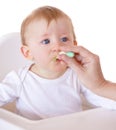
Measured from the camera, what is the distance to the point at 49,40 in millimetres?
1251

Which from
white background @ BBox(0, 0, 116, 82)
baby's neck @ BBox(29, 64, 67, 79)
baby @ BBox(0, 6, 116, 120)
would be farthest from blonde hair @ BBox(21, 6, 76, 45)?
white background @ BBox(0, 0, 116, 82)

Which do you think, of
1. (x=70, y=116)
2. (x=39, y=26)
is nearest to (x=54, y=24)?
(x=39, y=26)

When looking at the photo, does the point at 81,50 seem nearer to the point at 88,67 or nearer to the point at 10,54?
the point at 88,67

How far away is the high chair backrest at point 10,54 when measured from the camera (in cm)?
149

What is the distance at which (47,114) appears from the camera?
1309 millimetres

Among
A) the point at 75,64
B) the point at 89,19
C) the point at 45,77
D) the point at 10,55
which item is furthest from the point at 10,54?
the point at 89,19

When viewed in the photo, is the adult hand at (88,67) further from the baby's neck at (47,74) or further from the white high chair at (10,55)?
the white high chair at (10,55)

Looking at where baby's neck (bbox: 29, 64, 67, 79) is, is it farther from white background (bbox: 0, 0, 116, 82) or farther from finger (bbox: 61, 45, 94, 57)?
white background (bbox: 0, 0, 116, 82)

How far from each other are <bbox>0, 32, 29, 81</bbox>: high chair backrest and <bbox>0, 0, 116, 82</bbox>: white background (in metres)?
0.72

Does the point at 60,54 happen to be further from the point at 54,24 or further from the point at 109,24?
the point at 109,24

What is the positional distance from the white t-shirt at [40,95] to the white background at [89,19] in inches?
37.8

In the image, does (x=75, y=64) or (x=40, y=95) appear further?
(x=40, y=95)

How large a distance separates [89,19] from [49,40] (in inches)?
42.3

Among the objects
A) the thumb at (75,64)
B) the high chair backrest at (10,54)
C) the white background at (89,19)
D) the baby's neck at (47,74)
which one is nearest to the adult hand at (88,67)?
the thumb at (75,64)
